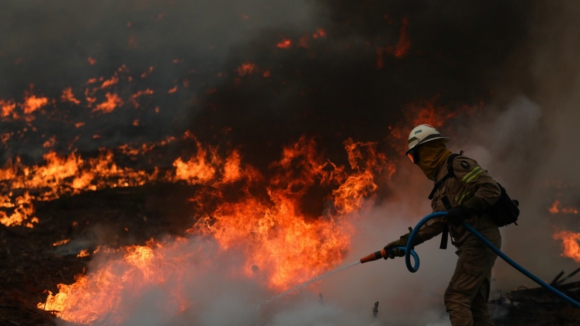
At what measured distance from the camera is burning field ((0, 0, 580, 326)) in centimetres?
675

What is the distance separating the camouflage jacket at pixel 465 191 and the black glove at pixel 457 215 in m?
0.15

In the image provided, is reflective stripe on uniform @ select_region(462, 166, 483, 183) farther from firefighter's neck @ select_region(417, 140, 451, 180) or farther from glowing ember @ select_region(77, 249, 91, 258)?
glowing ember @ select_region(77, 249, 91, 258)

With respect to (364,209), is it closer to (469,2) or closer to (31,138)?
(469,2)

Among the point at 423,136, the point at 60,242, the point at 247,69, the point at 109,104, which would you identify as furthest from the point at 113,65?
the point at 423,136

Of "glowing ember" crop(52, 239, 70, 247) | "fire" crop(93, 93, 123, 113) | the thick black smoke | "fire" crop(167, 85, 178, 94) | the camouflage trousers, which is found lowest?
the camouflage trousers

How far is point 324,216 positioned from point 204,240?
2315 mm

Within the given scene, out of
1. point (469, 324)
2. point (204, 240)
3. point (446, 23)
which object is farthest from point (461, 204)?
point (446, 23)

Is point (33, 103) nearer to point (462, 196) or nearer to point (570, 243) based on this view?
point (462, 196)

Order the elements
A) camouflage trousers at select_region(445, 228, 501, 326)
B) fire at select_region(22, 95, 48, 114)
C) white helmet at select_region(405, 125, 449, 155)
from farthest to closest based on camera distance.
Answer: fire at select_region(22, 95, 48, 114), white helmet at select_region(405, 125, 449, 155), camouflage trousers at select_region(445, 228, 501, 326)

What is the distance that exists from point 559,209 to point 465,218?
26.5 ft

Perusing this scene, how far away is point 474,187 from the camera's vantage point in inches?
157

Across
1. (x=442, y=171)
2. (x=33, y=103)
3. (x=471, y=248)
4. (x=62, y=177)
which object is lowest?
(x=471, y=248)

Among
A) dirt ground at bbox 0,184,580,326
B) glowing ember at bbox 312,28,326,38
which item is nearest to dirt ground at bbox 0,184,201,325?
dirt ground at bbox 0,184,580,326

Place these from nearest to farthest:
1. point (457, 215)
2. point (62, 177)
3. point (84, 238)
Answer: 1. point (457, 215)
2. point (84, 238)
3. point (62, 177)
